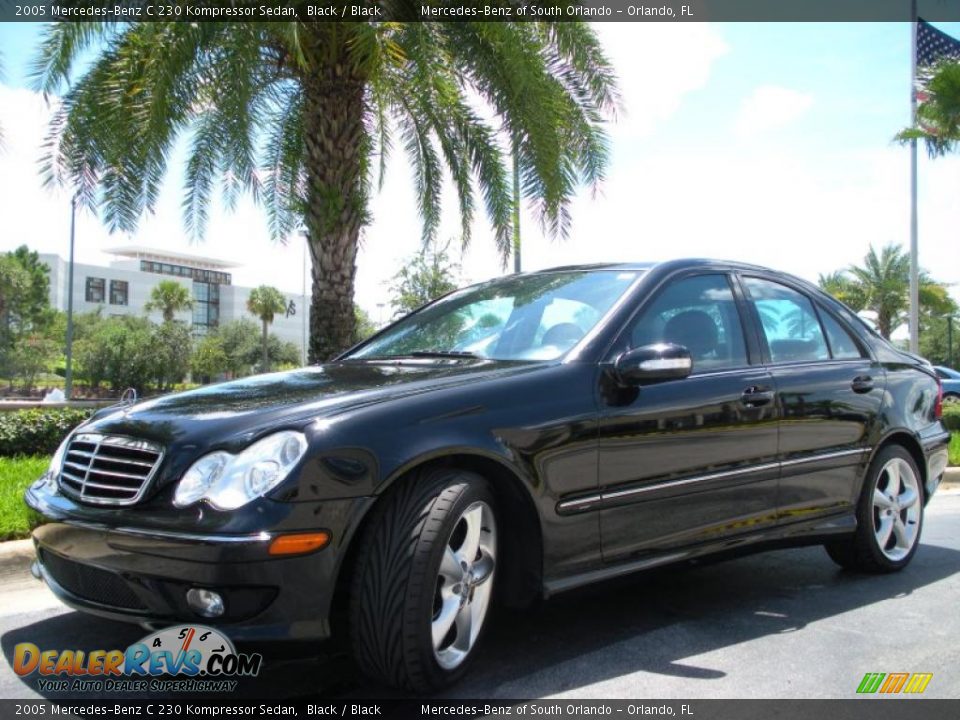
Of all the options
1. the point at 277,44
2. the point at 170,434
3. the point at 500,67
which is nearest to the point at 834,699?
the point at 170,434

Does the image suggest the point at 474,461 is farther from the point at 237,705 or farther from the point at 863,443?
the point at 863,443

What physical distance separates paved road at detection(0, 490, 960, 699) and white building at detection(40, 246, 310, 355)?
7556 centimetres

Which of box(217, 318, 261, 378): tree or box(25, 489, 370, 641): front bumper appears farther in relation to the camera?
box(217, 318, 261, 378): tree

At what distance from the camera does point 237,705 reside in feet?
9.29

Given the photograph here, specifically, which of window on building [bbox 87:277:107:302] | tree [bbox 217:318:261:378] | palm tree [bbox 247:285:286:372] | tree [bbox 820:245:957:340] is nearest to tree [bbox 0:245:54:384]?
tree [bbox 217:318:261:378]

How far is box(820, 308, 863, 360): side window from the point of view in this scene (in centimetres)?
466

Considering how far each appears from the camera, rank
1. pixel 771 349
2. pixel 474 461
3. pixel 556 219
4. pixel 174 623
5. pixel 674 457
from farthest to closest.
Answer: pixel 556 219, pixel 771 349, pixel 674 457, pixel 474 461, pixel 174 623

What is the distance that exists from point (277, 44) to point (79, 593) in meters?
7.83

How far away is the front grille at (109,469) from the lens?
2748 millimetres

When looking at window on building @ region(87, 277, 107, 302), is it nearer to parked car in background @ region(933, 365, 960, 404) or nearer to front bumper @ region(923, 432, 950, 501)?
parked car in background @ region(933, 365, 960, 404)

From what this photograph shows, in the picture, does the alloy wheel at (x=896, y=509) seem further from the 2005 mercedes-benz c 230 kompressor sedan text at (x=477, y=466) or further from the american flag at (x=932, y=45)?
the american flag at (x=932, y=45)
